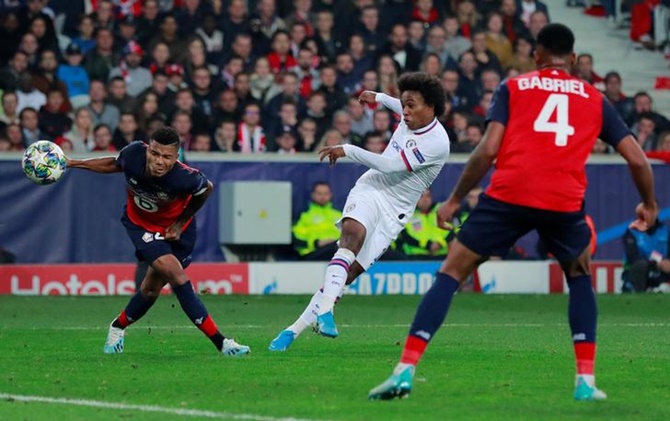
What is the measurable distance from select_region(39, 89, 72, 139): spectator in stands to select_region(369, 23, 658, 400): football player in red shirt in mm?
12675

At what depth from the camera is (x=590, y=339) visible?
8117 mm

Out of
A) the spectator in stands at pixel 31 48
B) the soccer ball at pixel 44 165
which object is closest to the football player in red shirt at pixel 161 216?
the soccer ball at pixel 44 165

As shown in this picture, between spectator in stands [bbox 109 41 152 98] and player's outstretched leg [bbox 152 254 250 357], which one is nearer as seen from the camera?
player's outstretched leg [bbox 152 254 250 357]

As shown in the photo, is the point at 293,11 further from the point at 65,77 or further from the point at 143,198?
the point at 143,198

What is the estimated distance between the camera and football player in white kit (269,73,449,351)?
37.2 feet

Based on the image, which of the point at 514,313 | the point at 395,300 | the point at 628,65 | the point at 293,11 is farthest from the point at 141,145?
the point at 628,65

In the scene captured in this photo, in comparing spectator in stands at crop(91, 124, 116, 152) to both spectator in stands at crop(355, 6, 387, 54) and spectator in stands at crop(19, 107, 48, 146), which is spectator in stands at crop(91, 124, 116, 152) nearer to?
spectator in stands at crop(19, 107, 48, 146)

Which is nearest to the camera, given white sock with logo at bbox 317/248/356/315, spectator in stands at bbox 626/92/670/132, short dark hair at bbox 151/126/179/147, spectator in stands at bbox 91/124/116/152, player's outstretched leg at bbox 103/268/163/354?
short dark hair at bbox 151/126/179/147

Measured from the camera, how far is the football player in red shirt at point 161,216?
10.7 meters

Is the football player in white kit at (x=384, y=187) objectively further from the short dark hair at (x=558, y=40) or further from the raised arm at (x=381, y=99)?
the short dark hair at (x=558, y=40)

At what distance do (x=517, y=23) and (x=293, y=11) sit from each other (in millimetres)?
3903

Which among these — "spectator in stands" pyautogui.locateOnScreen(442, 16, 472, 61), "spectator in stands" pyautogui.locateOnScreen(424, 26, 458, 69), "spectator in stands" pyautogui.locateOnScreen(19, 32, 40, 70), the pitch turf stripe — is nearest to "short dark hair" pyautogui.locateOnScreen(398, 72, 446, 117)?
the pitch turf stripe

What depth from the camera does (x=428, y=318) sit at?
7945 millimetres

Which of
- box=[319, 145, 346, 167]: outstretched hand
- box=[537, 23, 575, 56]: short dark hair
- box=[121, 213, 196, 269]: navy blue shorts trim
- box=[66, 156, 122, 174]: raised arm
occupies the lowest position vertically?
box=[121, 213, 196, 269]: navy blue shorts trim
